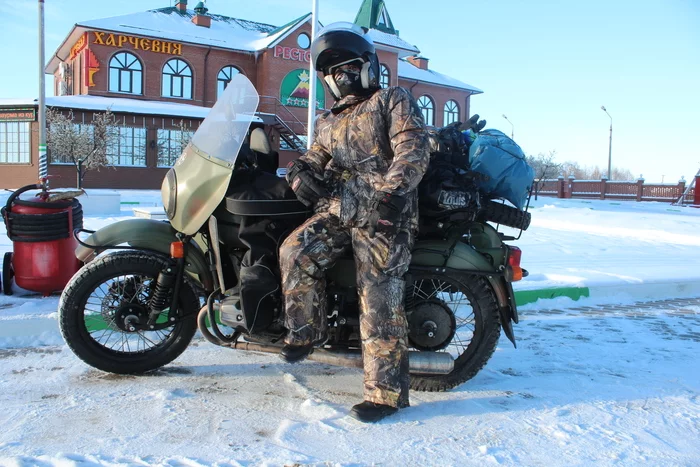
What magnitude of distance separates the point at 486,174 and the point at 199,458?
7.19 ft

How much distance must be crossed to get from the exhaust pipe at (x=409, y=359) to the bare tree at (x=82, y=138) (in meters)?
25.4

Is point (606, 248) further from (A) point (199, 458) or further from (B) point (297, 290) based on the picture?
(A) point (199, 458)

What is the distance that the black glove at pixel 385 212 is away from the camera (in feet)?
9.47

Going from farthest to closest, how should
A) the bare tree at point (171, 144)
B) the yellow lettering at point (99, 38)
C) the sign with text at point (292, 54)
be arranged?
the sign with text at point (292, 54) < the bare tree at point (171, 144) < the yellow lettering at point (99, 38)

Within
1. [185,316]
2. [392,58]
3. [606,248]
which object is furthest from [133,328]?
[392,58]

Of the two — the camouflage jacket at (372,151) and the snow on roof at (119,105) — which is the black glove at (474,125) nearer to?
the camouflage jacket at (372,151)

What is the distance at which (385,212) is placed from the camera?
289 centimetres

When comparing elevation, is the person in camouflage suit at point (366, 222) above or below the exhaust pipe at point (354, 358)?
above

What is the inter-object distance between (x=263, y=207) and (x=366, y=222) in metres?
0.59

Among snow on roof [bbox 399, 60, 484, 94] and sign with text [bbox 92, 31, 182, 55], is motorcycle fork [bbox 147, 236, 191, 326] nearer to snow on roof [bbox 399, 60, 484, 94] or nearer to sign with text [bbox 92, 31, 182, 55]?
sign with text [bbox 92, 31, 182, 55]

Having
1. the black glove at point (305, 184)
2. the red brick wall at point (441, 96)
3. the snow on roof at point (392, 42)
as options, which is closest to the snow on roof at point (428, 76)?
the red brick wall at point (441, 96)

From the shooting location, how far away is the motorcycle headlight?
11.1 feet

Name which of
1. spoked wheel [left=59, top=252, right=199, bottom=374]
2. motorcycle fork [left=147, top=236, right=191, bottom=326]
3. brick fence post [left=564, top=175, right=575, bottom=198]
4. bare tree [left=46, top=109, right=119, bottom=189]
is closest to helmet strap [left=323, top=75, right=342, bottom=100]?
motorcycle fork [left=147, top=236, right=191, bottom=326]

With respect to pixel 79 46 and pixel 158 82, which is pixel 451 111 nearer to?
pixel 158 82
